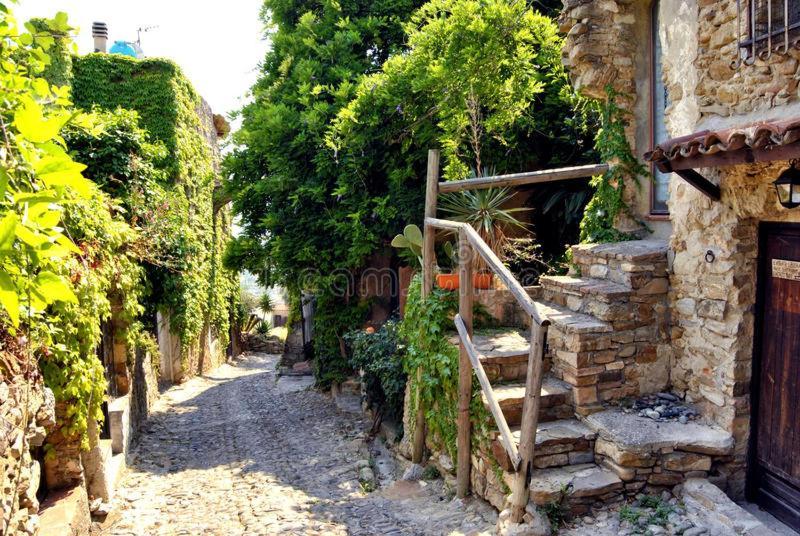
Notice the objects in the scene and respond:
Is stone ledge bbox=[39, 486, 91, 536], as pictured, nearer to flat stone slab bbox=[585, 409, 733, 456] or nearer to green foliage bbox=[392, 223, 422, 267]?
green foliage bbox=[392, 223, 422, 267]

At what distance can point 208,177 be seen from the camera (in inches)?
526

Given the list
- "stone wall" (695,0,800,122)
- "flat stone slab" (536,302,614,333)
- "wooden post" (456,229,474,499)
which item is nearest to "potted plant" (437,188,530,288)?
"flat stone slab" (536,302,614,333)

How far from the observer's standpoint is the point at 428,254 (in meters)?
5.85

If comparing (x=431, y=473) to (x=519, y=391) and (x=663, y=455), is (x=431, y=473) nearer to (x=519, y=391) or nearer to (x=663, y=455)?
(x=519, y=391)

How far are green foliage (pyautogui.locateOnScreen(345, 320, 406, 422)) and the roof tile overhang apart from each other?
3.93 meters

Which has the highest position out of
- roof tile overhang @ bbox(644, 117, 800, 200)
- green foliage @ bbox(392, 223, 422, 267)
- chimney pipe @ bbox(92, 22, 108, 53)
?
chimney pipe @ bbox(92, 22, 108, 53)

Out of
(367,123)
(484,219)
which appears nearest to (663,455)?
(484,219)

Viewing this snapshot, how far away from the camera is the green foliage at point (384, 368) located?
7.10 meters

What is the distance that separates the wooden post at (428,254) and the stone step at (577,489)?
6.42ft

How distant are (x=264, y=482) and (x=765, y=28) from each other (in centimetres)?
597

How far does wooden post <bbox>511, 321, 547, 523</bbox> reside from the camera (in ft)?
12.7

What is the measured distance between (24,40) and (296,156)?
25.0ft

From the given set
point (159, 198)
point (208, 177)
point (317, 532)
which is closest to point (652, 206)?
point (317, 532)

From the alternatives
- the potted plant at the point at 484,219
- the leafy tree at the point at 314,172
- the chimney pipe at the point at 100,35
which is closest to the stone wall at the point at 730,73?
the potted plant at the point at 484,219
